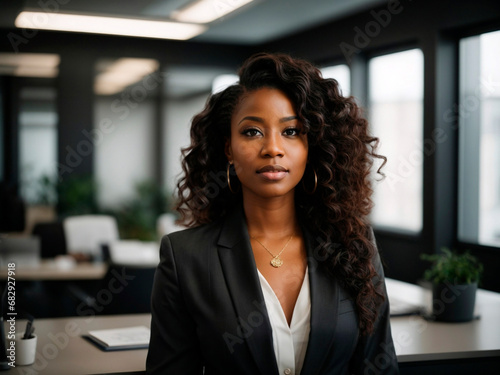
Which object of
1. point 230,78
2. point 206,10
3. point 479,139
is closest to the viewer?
point 479,139

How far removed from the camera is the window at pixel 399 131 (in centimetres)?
615

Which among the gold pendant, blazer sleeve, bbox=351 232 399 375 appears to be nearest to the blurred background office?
the gold pendant

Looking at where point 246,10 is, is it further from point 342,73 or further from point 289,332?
point 289,332

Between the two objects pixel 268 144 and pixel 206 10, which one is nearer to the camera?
pixel 268 144

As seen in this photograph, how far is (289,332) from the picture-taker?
1795 mm

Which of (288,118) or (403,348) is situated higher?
(288,118)

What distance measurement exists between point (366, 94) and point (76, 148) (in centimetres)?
388

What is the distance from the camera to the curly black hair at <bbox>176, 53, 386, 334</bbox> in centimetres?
188

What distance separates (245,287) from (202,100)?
740 centimetres

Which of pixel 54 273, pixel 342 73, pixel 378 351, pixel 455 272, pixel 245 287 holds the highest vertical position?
pixel 342 73

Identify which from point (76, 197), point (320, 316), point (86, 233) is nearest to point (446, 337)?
point (320, 316)

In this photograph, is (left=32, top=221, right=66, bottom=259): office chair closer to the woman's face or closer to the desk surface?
the desk surface

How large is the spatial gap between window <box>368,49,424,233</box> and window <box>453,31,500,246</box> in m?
0.45

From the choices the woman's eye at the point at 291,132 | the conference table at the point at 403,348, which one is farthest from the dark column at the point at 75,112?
the woman's eye at the point at 291,132
